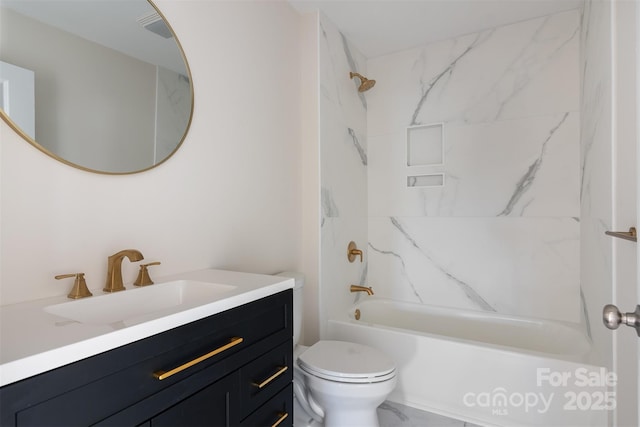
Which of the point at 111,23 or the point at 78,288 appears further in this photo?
the point at 111,23

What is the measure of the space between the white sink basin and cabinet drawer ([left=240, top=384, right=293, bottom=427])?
1.34 feet

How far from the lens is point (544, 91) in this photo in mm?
2318

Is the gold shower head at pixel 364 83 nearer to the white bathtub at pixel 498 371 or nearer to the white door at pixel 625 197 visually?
the white door at pixel 625 197

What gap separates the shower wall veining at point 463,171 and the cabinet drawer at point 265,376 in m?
0.97

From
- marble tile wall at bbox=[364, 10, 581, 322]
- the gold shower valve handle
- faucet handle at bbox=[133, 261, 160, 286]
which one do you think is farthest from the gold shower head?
faucet handle at bbox=[133, 261, 160, 286]

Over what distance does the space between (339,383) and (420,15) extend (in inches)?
89.4

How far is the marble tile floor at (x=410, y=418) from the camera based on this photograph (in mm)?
1916

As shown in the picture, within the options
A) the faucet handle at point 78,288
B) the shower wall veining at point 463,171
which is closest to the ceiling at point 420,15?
the shower wall veining at point 463,171

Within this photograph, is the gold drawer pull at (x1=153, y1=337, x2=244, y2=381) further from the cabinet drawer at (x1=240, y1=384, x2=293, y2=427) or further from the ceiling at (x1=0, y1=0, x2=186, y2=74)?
the ceiling at (x1=0, y1=0, x2=186, y2=74)

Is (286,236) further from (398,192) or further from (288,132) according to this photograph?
(398,192)

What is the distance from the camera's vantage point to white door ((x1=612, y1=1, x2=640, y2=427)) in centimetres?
121

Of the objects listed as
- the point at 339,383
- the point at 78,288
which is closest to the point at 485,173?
the point at 339,383

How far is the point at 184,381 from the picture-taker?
2.88 feet

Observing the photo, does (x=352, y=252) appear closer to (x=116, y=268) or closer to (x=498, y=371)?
(x=498, y=371)
